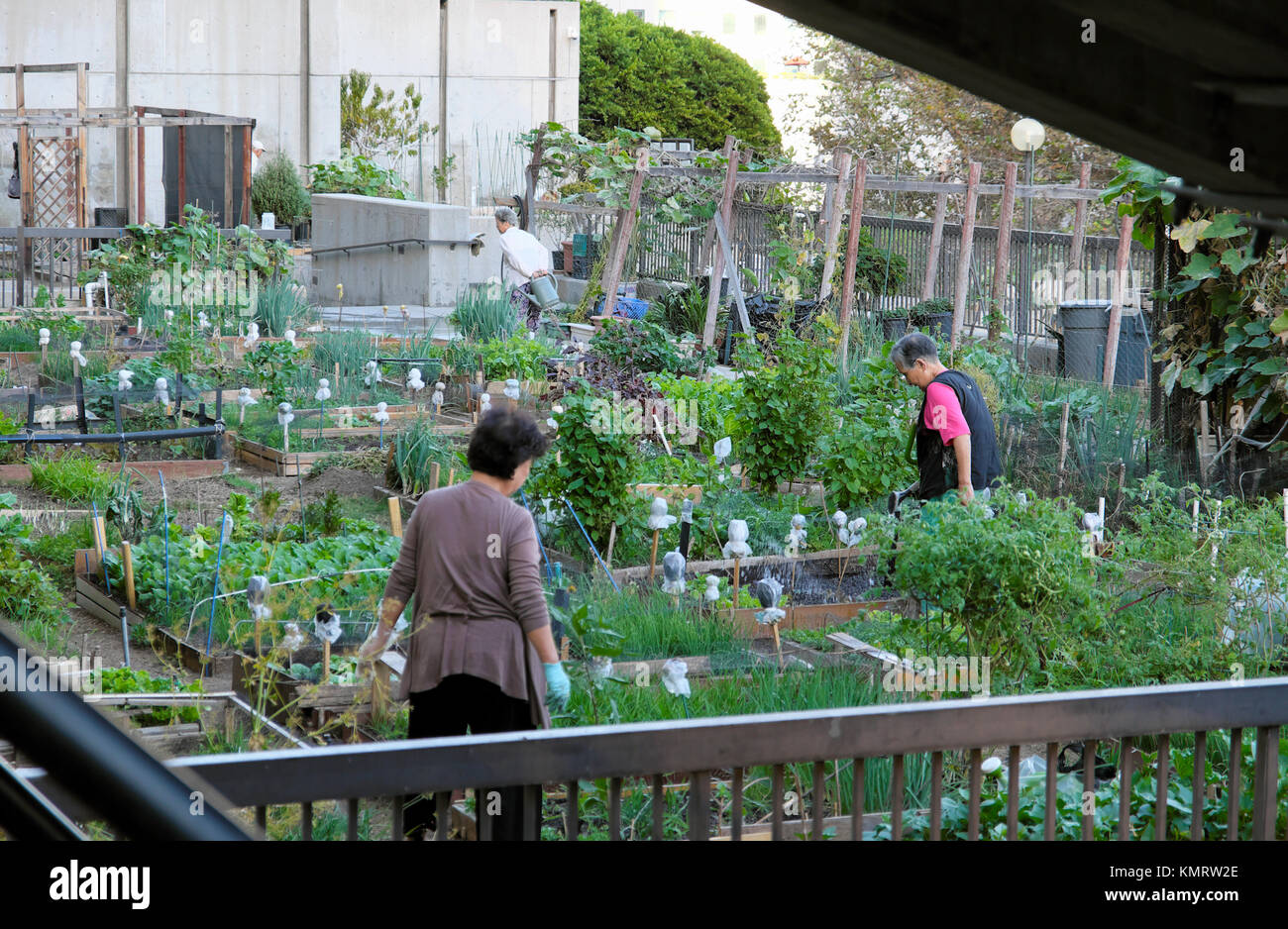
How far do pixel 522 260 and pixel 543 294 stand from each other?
0.41 metres

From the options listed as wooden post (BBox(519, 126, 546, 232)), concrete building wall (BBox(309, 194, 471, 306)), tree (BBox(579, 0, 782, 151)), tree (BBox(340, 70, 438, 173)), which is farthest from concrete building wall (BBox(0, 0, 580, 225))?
wooden post (BBox(519, 126, 546, 232))

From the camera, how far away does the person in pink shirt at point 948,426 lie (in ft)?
19.9

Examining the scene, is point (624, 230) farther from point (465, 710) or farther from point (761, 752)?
point (761, 752)

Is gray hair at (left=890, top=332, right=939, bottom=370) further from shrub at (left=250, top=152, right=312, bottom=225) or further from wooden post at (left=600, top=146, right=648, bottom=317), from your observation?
shrub at (left=250, top=152, right=312, bottom=225)

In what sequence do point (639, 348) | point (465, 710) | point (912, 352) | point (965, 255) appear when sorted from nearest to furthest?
1. point (465, 710)
2. point (912, 352)
3. point (639, 348)
4. point (965, 255)

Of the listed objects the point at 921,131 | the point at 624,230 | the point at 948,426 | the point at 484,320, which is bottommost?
the point at 948,426

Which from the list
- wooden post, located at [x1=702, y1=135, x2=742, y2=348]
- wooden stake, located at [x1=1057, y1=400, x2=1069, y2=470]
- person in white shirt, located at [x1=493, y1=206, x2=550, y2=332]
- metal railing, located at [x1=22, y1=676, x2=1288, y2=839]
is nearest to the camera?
metal railing, located at [x1=22, y1=676, x2=1288, y2=839]

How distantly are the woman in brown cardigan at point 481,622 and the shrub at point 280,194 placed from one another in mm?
22160

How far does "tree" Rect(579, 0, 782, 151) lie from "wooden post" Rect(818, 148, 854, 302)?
24099 millimetres

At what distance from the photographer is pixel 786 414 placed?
8.09 meters

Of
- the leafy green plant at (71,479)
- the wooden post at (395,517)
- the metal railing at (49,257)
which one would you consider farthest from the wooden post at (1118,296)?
the metal railing at (49,257)

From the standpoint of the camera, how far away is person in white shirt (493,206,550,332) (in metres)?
13.7

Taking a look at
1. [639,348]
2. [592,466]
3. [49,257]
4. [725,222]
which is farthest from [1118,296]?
[49,257]
